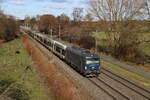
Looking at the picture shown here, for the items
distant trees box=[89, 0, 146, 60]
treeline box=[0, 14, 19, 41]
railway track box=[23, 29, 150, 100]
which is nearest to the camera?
railway track box=[23, 29, 150, 100]

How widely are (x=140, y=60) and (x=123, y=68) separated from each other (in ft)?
32.4

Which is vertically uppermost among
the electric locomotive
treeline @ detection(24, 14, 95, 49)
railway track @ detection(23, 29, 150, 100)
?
treeline @ detection(24, 14, 95, 49)

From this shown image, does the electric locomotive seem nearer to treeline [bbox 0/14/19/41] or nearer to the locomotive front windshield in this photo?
the locomotive front windshield

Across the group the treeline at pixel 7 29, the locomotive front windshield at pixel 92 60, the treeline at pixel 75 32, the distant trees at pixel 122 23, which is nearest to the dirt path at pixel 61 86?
the locomotive front windshield at pixel 92 60

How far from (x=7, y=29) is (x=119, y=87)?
62.8 meters

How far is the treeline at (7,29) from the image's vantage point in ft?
246

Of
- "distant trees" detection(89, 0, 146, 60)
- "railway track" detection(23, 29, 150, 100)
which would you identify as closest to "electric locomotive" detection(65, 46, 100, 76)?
"railway track" detection(23, 29, 150, 100)

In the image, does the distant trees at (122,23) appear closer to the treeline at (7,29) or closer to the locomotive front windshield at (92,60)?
the locomotive front windshield at (92,60)

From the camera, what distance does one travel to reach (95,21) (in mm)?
47000

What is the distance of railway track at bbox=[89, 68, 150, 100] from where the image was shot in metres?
18.7

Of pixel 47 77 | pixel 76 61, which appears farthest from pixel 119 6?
pixel 47 77

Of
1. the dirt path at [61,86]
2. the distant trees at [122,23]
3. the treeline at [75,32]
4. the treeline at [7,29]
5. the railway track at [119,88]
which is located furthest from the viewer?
the treeline at [7,29]

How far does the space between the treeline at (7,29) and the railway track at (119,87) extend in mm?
56500

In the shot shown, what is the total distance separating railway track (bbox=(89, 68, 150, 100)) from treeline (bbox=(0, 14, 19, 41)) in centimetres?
5650
